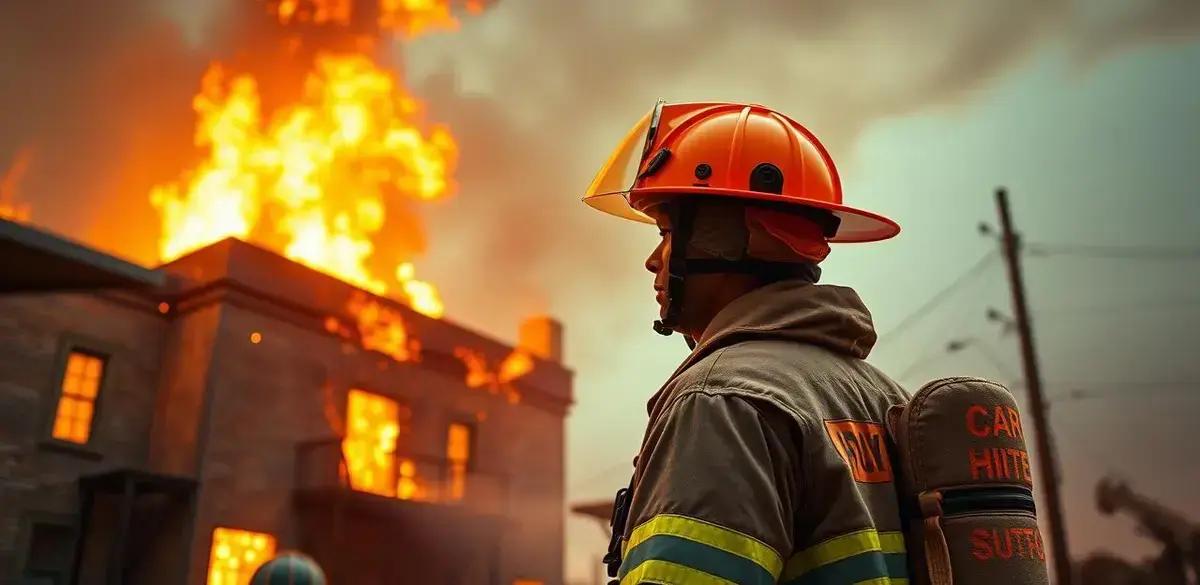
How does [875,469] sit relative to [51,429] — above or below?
below

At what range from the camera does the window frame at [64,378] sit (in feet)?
45.3

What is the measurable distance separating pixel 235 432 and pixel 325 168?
7231 millimetres

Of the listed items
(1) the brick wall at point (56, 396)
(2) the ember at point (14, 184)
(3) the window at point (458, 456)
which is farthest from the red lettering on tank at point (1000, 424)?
(2) the ember at point (14, 184)

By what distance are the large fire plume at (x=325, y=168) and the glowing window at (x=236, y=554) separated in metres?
5.22

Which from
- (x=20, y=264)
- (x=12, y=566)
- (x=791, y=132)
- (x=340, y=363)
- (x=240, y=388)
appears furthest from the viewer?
(x=340, y=363)

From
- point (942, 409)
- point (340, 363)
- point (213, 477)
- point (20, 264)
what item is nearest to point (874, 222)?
point (942, 409)

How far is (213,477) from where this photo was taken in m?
14.4

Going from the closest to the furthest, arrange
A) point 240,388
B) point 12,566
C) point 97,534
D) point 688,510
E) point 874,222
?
1. point 688,510
2. point 874,222
3. point 12,566
4. point 97,534
5. point 240,388

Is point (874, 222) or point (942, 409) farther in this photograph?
point (874, 222)

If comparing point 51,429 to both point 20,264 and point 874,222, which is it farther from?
point 874,222

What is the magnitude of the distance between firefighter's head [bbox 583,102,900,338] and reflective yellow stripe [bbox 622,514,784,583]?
88 cm

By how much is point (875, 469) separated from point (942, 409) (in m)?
0.21

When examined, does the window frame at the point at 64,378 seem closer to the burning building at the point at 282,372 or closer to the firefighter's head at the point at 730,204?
the burning building at the point at 282,372

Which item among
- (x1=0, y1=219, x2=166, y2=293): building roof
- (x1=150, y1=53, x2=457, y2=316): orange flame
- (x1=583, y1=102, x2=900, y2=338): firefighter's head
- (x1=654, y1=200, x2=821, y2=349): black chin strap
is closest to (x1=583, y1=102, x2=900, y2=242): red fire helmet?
(x1=583, y1=102, x2=900, y2=338): firefighter's head
